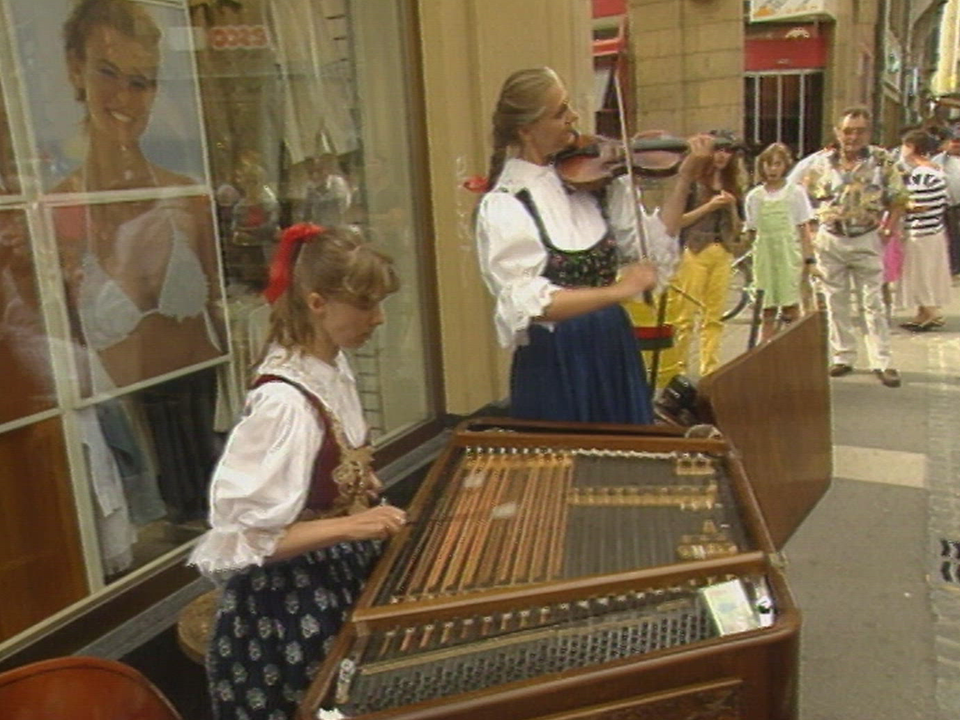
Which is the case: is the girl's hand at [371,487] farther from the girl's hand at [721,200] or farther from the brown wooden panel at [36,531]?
the girl's hand at [721,200]

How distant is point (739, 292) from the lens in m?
8.96

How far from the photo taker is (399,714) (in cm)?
101

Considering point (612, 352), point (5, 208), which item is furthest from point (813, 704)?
point (5, 208)

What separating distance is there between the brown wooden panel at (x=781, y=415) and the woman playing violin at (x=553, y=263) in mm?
339

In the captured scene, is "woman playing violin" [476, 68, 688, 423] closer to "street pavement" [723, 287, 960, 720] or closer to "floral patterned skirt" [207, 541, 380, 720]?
"floral patterned skirt" [207, 541, 380, 720]

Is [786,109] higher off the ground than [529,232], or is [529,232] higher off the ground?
[786,109]

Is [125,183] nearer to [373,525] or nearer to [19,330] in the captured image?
[19,330]

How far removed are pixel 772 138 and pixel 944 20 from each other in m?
29.3

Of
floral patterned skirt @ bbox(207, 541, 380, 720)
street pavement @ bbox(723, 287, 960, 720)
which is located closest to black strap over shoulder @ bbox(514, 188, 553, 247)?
floral patterned skirt @ bbox(207, 541, 380, 720)

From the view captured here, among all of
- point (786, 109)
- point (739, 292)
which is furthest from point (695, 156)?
point (786, 109)

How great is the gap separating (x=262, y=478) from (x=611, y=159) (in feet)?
4.46

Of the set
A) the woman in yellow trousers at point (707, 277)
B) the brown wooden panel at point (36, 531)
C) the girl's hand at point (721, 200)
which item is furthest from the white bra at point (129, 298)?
the woman in yellow trousers at point (707, 277)

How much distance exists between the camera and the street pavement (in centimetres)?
258

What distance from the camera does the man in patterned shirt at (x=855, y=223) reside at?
213 inches
